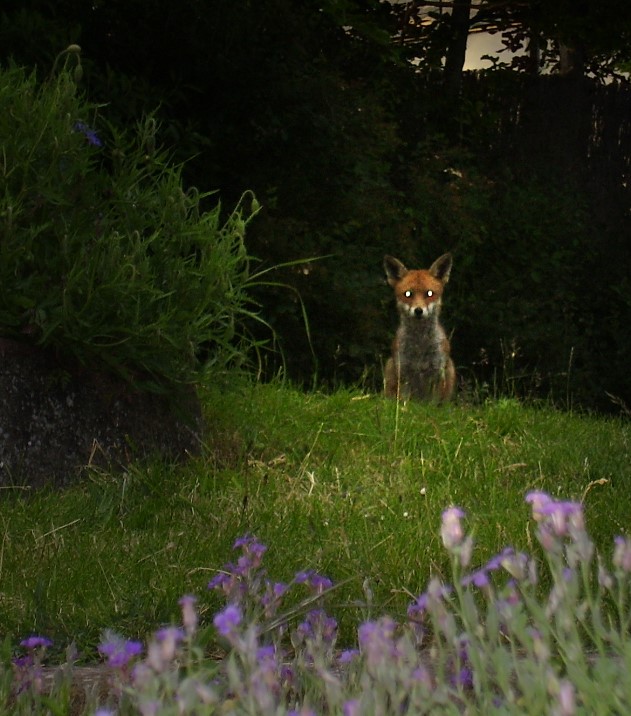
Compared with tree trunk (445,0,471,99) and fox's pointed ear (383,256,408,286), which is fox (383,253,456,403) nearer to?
fox's pointed ear (383,256,408,286)

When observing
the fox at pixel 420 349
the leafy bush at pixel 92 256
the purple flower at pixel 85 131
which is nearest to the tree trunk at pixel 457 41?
the fox at pixel 420 349

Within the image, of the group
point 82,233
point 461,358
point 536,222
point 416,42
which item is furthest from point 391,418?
point 416,42

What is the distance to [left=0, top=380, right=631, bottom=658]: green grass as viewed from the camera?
3807 millimetres

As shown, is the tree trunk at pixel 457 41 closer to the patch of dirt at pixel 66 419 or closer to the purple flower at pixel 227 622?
the patch of dirt at pixel 66 419

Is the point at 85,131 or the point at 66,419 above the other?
the point at 85,131

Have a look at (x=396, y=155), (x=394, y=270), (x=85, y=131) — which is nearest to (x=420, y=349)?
(x=394, y=270)

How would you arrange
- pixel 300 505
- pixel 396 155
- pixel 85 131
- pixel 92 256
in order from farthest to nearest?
pixel 396 155, pixel 85 131, pixel 92 256, pixel 300 505

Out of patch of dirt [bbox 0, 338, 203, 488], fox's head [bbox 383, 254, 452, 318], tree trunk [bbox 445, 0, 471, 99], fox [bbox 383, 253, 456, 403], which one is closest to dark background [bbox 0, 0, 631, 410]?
tree trunk [bbox 445, 0, 471, 99]

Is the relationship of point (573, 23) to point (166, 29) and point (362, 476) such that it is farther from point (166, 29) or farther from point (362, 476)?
point (362, 476)

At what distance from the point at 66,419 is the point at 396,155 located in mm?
7231

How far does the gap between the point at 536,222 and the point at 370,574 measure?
362 inches

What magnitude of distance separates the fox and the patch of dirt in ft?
9.35

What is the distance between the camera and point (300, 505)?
5027 millimetres

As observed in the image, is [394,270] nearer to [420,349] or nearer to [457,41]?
[420,349]
